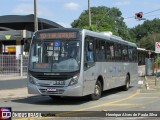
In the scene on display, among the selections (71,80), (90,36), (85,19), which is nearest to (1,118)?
(71,80)

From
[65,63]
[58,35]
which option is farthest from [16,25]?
[65,63]

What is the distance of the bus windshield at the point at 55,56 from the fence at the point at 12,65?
9.57 meters

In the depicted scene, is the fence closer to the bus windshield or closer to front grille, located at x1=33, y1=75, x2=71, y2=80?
the bus windshield

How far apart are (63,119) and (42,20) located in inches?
1127

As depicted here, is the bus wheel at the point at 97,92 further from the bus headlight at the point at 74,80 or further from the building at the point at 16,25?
the building at the point at 16,25

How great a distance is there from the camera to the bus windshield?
51.2 feet

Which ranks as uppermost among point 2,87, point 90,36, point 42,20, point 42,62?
point 42,20

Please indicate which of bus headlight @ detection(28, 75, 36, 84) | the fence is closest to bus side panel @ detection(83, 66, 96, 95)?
bus headlight @ detection(28, 75, 36, 84)

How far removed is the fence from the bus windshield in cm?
957

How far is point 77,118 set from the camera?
11.4 m

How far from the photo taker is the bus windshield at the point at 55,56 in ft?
51.2

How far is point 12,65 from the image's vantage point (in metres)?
26.1

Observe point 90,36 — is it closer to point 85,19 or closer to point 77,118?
point 77,118

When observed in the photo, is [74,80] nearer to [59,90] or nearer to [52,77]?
[59,90]
